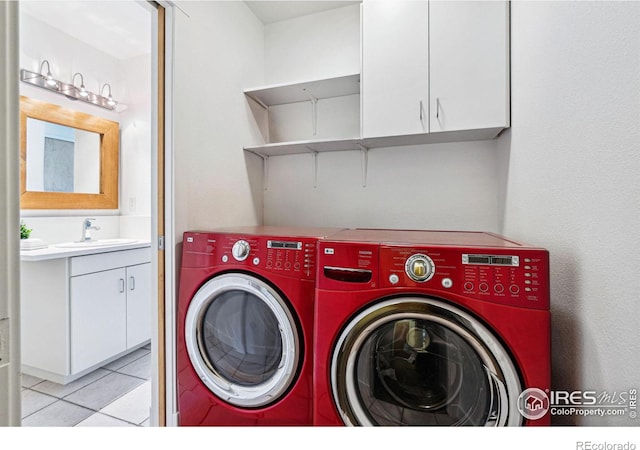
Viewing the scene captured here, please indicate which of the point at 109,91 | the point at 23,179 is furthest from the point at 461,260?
the point at 109,91

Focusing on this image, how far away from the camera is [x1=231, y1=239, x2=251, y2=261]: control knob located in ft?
4.56

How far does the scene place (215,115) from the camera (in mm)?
1856

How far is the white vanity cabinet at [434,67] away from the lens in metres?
1.52

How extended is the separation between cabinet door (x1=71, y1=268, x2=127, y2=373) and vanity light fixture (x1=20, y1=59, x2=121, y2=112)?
1557 millimetres

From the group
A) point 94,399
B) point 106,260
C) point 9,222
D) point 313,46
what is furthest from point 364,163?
point 94,399

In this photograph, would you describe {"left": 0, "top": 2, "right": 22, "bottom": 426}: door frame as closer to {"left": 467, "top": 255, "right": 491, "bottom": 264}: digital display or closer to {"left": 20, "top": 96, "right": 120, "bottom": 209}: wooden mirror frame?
{"left": 467, "top": 255, "right": 491, "bottom": 264}: digital display

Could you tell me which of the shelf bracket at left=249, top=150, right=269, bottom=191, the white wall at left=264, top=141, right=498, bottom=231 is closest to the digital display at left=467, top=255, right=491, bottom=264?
the white wall at left=264, top=141, right=498, bottom=231

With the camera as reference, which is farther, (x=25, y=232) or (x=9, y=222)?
(x=25, y=232)

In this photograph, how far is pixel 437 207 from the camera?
78.6 inches

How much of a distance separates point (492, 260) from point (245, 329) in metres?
1.13

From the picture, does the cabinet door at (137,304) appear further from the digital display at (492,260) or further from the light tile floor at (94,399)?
the digital display at (492,260)

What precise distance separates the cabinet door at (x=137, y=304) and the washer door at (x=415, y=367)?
6.78ft

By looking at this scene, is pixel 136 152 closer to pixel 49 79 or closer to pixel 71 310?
pixel 49 79

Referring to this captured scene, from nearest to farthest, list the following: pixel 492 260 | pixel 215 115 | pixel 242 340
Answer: pixel 492 260
pixel 242 340
pixel 215 115
